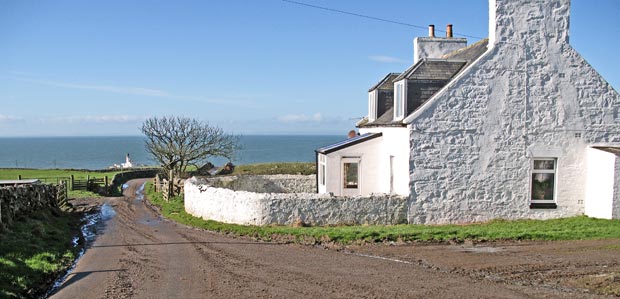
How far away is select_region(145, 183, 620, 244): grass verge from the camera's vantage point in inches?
624

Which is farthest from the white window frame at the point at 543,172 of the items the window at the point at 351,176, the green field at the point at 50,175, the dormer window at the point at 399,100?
the green field at the point at 50,175

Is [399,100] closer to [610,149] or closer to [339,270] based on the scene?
[610,149]

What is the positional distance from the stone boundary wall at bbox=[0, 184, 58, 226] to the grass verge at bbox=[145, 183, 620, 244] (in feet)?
22.6

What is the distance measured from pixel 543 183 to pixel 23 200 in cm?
2025

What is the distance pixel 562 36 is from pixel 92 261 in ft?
58.7

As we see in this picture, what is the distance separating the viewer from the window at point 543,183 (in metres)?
19.2

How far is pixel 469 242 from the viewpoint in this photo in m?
15.5

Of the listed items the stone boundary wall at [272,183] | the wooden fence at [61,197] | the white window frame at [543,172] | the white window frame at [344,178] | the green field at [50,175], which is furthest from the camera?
the green field at [50,175]

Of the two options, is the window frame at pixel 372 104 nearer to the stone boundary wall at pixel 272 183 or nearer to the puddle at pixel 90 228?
the stone boundary wall at pixel 272 183

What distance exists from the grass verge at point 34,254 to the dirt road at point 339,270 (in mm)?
527

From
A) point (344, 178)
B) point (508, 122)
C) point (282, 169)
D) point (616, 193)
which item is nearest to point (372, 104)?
point (344, 178)

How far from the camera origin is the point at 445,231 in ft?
54.7

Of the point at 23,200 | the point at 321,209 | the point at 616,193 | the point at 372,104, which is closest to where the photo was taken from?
the point at 616,193

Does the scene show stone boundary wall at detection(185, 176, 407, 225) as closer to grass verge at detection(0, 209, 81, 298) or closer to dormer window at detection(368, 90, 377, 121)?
grass verge at detection(0, 209, 81, 298)
